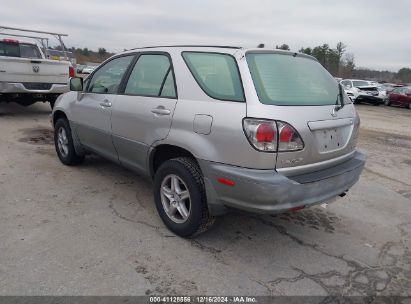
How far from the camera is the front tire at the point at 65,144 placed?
537cm

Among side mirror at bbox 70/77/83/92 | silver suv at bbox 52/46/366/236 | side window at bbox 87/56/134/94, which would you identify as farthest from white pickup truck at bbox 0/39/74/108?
silver suv at bbox 52/46/366/236

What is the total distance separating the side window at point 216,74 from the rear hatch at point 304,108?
0.51ft

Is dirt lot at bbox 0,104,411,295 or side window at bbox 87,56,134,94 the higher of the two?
side window at bbox 87,56,134,94

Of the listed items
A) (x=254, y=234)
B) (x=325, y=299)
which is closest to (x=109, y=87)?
(x=254, y=234)

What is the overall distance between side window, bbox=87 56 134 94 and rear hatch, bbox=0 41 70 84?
191 inches

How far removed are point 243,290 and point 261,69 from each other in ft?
5.80

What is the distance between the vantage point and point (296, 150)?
9.68 ft

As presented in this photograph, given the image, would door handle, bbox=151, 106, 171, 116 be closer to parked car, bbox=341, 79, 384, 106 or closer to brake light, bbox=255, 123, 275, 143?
brake light, bbox=255, 123, 275, 143

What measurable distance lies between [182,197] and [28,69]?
282 inches

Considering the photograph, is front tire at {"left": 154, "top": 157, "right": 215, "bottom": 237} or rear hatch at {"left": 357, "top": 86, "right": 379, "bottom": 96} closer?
front tire at {"left": 154, "top": 157, "right": 215, "bottom": 237}

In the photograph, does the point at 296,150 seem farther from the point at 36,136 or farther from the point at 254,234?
the point at 36,136

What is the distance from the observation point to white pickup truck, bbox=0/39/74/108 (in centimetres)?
867

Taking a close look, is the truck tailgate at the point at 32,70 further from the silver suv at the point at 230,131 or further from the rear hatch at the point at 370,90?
the rear hatch at the point at 370,90

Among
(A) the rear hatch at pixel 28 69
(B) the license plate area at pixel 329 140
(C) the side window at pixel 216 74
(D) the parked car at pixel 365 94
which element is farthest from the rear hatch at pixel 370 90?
(C) the side window at pixel 216 74
